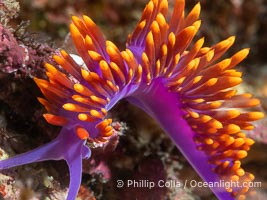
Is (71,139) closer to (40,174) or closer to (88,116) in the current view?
(88,116)

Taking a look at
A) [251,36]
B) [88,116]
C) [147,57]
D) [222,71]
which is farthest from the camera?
[251,36]

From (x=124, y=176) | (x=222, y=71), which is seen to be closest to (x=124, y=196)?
(x=124, y=176)

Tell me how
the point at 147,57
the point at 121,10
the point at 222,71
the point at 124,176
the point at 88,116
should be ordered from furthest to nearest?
the point at 121,10 → the point at 124,176 → the point at 222,71 → the point at 147,57 → the point at 88,116

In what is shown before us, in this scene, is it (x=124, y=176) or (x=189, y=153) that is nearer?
(x=189, y=153)

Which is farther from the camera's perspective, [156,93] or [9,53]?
[156,93]

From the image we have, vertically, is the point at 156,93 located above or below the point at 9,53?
below

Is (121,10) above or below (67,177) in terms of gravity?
above

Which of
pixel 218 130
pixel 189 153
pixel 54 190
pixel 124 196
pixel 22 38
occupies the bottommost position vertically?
pixel 124 196
